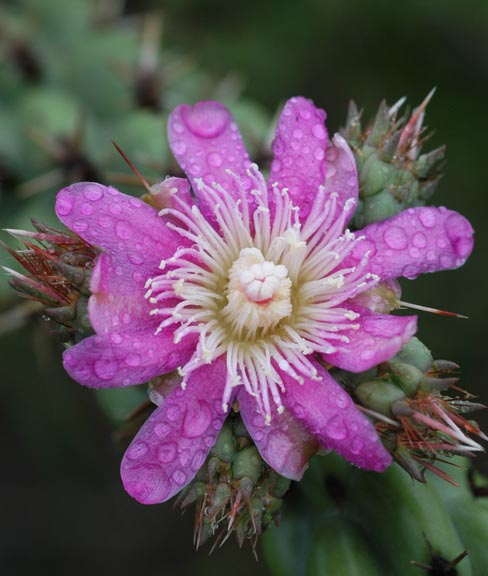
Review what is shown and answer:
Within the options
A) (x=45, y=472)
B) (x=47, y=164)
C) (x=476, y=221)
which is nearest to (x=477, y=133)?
(x=476, y=221)

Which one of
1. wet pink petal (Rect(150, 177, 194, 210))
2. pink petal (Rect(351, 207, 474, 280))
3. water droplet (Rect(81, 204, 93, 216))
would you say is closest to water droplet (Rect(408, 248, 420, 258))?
pink petal (Rect(351, 207, 474, 280))

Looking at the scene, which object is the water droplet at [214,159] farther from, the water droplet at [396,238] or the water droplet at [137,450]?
the water droplet at [137,450]

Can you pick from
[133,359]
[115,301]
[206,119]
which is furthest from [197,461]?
[206,119]

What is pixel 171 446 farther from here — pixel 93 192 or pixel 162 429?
pixel 93 192

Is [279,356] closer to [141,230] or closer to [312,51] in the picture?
[141,230]

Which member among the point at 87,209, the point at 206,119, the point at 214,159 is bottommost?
the point at 87,209
